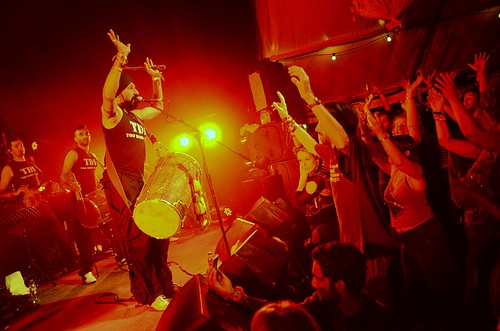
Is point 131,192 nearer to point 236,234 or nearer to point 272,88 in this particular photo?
point 236,234

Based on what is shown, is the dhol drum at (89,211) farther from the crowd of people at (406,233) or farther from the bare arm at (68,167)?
the crowd of people at (406,233)

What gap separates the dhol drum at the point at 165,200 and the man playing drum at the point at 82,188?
281cm

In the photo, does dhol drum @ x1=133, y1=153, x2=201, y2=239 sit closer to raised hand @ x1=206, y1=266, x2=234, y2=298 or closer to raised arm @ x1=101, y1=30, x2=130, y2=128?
raised arm @ x1=101, y1=30, x2=130, y2=128

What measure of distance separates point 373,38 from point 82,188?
8.38m

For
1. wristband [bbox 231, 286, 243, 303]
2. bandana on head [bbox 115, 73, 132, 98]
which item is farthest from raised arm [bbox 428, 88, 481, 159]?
bandana on head [bbox 115, 73, 132, 98]

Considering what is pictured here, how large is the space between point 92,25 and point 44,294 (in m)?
6.91

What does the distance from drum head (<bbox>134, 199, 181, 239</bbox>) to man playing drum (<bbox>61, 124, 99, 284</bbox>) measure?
284 cm

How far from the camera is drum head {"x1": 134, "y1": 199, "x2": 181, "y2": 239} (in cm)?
312

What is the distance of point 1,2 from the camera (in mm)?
6754

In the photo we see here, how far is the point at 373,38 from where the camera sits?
340 inches

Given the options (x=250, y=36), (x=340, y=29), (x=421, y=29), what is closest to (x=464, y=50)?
(x=421, y=29)

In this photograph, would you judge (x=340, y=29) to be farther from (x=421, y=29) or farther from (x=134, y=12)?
(x=134, y=12)

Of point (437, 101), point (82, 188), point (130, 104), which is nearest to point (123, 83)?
point (130, 104)

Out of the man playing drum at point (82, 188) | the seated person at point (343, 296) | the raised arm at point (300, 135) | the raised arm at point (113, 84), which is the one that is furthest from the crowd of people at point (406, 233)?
the man playing drum at point (82, 188)
